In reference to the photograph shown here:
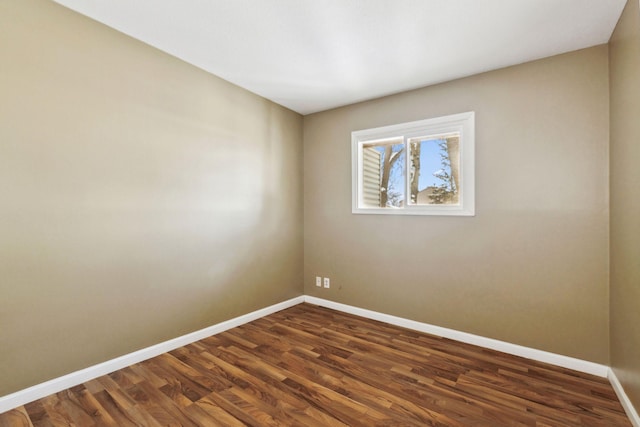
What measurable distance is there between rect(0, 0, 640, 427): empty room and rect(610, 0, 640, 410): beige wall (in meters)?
0.02

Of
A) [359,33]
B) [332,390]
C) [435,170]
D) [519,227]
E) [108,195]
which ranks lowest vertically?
[332,390]

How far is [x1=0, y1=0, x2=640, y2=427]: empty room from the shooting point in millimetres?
1824

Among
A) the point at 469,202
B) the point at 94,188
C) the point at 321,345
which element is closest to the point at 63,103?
the point at 94,188

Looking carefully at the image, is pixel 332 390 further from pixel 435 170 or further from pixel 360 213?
pixel 435 170

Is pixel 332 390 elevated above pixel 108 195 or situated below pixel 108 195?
below

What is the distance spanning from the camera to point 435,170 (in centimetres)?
306

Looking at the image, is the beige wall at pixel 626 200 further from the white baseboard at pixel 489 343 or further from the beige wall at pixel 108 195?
the beige wall at pixel 108 195

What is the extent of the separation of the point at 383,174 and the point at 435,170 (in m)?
0.62

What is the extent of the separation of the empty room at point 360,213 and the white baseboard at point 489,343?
19 mm

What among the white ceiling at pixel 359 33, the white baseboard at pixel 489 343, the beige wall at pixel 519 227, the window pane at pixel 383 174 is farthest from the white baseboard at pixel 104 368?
the white ceiling at pixel 359 33

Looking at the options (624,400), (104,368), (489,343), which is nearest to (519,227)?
(489,343)

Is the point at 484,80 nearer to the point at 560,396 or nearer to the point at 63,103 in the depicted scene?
the point at 560,396

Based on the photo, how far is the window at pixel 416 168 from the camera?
2.82 meters

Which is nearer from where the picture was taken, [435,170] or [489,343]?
[489,343]
